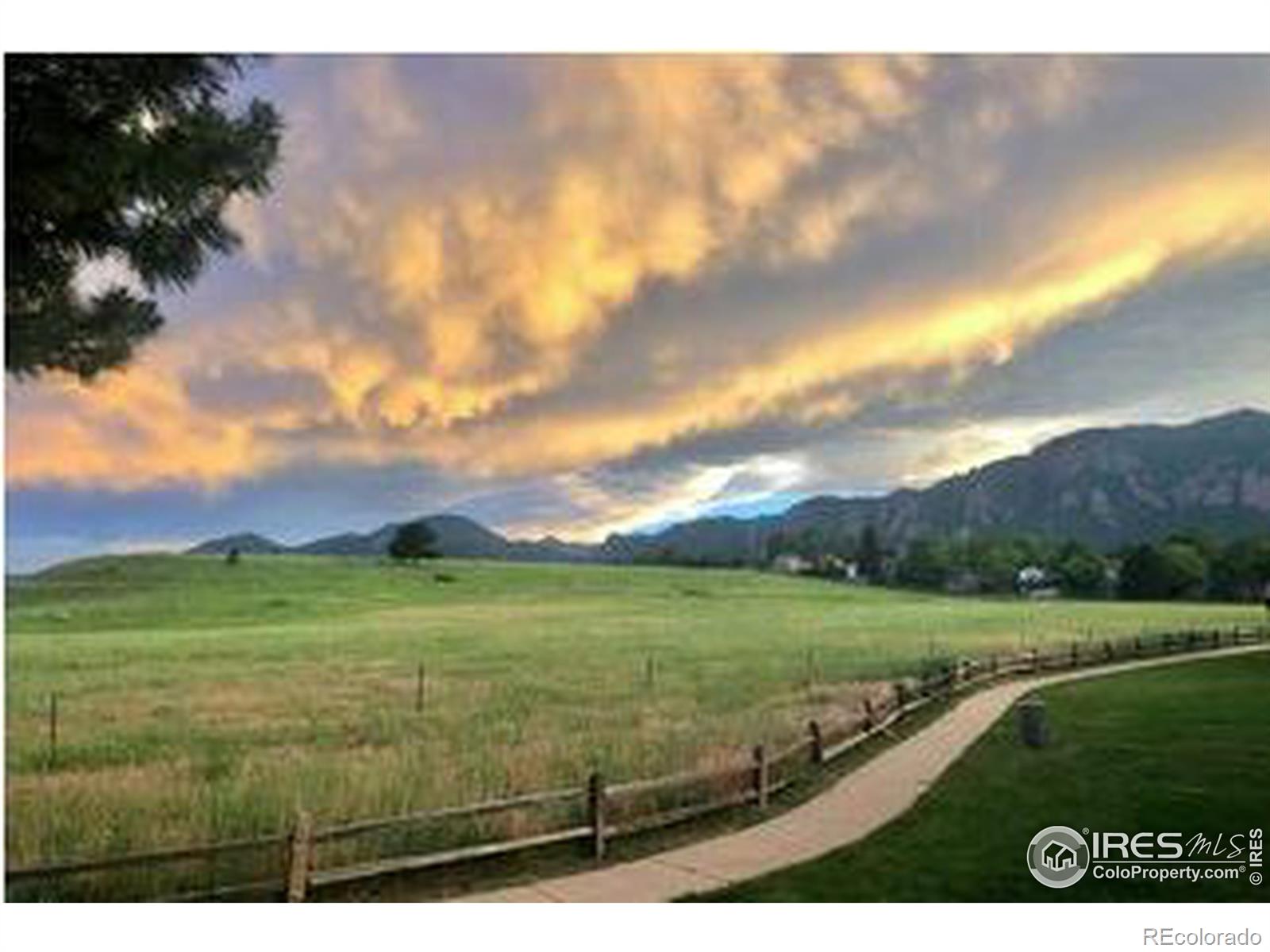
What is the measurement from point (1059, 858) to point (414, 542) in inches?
654

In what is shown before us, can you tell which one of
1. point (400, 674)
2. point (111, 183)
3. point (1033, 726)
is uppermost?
point (111, 183)

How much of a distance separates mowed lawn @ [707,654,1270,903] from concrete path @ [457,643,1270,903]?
36 cm

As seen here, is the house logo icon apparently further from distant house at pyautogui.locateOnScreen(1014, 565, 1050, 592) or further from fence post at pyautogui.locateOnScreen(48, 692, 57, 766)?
distant house at pyautogui.locateOnScreen(1014, 565, 1050, 592)

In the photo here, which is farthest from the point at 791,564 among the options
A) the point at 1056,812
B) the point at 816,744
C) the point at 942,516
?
the point at 1056,812

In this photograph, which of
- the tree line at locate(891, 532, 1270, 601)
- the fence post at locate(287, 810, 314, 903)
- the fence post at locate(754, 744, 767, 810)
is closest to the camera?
the fence post at locate(287, 810, 314, 903)

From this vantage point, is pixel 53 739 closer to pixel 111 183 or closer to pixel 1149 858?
pixel 111 183

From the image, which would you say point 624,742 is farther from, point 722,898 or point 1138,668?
point 1138,668

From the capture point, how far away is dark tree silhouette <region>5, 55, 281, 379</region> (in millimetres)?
15531

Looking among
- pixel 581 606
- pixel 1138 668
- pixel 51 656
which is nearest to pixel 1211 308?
pixel 1138 668


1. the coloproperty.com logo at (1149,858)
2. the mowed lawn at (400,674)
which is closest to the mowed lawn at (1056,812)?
the coloproperty.com logo at (1149,858)

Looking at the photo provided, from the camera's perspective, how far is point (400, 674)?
43.2 meters

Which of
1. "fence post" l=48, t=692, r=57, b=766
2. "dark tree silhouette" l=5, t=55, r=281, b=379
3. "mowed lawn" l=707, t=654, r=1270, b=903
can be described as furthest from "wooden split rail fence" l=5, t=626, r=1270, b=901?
"fence post" l=48, t=692, r=57, b=766

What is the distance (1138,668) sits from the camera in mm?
48344
